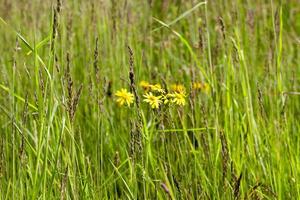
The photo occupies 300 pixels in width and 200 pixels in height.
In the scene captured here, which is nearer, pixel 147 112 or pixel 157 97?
pixel 157 97

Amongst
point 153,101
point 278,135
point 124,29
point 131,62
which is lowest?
point 278,135

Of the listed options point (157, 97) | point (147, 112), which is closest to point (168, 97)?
point (157, 97)

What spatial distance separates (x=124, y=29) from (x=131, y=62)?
1577 mm

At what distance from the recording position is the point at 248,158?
6.64ft

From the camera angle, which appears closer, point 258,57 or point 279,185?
point 279,185

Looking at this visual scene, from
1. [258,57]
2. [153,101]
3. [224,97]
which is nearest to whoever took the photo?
[153,101]

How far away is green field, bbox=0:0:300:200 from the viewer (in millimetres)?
1558

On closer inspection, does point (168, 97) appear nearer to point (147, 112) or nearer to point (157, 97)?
point (157, 97)

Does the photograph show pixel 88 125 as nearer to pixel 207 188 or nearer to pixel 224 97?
pixel 224 97

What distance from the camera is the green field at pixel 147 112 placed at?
1.56 metres

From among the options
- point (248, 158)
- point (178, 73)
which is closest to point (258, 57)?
point (178, 73)

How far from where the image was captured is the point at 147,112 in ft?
8.15

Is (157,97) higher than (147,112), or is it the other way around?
(157,97)

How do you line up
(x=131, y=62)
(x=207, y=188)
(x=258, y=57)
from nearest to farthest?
1. (x=131, y=62)
2. (x=207, y=188)
3. (x=258, y=57)
